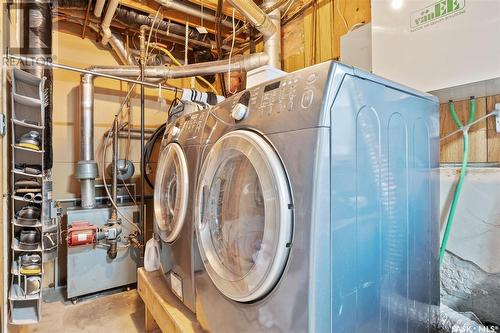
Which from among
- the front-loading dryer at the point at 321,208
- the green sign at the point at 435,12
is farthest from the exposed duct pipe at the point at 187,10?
the green sign at the point at 435,12

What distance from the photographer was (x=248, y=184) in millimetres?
1048

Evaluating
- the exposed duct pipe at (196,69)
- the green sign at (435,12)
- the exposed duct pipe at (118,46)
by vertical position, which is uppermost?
the exposed duct pipe at (118,46)

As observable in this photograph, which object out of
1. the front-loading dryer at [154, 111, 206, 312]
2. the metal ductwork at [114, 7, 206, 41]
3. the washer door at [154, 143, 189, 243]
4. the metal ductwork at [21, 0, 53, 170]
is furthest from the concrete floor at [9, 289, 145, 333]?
the metal ductwork at [114, 7, 206, 41]

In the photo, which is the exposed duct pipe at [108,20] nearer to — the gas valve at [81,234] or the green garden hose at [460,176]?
the gas valve at [81,234]

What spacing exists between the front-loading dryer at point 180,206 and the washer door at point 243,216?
0.52 feet

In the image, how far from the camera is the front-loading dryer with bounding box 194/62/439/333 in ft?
2.52

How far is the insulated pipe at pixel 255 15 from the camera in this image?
1.75 metres

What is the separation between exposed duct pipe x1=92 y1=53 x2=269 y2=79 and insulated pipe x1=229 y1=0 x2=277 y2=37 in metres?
0.20

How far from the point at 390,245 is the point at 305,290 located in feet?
1.38

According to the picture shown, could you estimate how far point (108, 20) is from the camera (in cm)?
238

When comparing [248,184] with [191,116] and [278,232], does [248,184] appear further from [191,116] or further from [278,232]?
[191,116]

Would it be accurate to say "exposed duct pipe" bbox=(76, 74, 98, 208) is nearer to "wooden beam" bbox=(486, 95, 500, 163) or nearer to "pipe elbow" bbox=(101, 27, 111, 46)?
"pipe elbow" bbox=(101, 27, 111, 46)

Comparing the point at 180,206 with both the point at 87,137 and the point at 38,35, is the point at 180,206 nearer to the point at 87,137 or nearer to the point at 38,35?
the point at 87,137

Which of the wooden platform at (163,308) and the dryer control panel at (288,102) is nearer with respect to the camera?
the dryer control panel at (288,102)
